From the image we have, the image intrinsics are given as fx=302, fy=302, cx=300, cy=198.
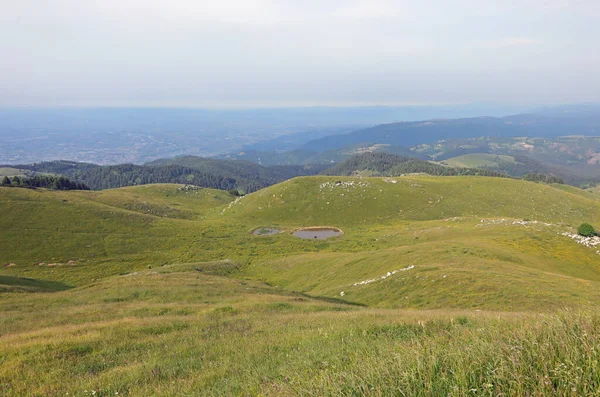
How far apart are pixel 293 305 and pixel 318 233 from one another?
5610 centimetres

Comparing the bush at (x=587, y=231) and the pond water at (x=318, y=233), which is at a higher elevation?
the bush at (x=587, y=231)

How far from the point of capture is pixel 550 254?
38719mm

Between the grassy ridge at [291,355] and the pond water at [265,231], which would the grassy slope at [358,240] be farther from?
the grassy ridge at [291,355]

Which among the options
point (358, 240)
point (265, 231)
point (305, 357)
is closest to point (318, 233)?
point (265, 231)

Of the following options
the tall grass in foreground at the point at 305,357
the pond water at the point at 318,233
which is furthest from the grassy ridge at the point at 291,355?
the pond water at the point at 318,233

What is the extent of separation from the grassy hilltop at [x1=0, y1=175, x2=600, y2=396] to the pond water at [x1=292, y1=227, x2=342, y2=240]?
386 centimetres

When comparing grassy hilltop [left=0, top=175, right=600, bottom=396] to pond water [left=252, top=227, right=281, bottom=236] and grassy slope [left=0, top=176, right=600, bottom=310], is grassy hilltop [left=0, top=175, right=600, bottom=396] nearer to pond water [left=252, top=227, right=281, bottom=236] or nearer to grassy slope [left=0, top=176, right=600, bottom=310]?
grassy slope [left=0, top=176, right=600, bottom=310]

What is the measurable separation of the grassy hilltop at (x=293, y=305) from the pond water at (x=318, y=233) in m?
3.86

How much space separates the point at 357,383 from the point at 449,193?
4236 inches

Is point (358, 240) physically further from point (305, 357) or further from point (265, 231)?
point (305, 357)

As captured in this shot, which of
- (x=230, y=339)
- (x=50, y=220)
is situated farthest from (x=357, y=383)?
(x=50, y=220)

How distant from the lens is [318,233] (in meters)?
76.0

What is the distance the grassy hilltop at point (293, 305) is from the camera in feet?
14.8

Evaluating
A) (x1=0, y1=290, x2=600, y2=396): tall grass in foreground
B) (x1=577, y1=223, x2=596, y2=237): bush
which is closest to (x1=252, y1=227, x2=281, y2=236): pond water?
(x1=577, y1=223, x2=596, y2=237): bush
